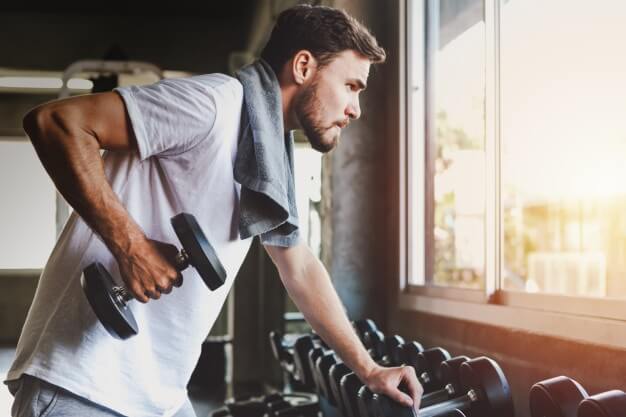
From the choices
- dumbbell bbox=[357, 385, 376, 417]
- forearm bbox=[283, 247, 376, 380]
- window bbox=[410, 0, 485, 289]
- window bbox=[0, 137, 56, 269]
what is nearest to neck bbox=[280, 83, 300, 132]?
forearm bbox=[283, 247, 376, 380]

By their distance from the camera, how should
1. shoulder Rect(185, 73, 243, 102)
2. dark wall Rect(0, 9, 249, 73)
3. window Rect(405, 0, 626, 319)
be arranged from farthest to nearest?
1. dark wall Rect(0, 9, 249, 73)
2. window Rect(405, 0, 626, 319)
3. shoulder Rect(185, 73, 243, 102)

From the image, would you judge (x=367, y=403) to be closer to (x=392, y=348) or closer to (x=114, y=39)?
(x=392, y=348)

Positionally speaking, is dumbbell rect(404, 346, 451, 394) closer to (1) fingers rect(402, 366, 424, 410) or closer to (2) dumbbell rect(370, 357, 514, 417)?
(2) dumbbell rect(370, 357, 514, 417)

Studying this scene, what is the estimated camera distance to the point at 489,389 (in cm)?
151

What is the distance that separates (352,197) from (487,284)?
36.6 inches

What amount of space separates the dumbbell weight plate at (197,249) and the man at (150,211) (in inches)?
1.4

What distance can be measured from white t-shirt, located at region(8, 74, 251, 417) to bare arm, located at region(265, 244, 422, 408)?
0.33 metres

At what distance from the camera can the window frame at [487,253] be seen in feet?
5.42

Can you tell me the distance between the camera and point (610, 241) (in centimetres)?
258

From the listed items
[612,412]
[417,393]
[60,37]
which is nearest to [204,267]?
[417,393]

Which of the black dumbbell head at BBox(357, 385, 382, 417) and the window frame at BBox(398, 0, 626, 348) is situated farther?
the window frame at BBox(398, 0, 626, 348)

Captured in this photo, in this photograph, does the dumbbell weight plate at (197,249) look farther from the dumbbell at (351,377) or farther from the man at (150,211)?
the dumbbell at (351,377)

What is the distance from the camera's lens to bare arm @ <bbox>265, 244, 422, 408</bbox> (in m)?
1.47

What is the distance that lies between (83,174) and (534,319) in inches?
49.1
